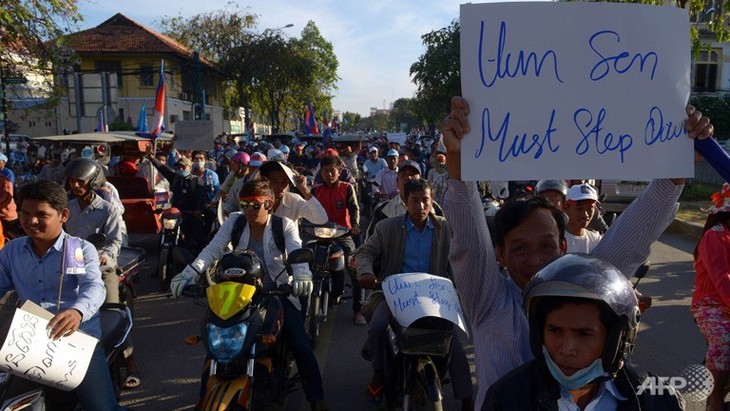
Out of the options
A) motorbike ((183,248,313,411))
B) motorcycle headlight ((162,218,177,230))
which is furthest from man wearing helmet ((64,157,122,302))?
motorcycle headlight ((162,218,177,230))

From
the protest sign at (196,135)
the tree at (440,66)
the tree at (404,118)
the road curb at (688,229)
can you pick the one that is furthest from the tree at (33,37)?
the tree at (404,118)

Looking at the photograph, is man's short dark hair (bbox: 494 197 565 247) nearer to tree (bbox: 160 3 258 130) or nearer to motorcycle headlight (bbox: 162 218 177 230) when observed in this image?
motorcycle headlight (bbox: 162 218 177 230)

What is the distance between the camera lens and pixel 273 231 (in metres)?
4.44

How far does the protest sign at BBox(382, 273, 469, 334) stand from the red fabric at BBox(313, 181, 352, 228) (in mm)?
3591

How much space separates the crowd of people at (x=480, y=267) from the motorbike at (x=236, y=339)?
0.29m

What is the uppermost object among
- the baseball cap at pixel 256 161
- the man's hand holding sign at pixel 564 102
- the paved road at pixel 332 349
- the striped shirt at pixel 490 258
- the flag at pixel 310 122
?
the flag at pixel 310 122

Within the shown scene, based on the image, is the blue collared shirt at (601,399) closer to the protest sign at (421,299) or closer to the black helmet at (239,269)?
the protest sign at (421,299)

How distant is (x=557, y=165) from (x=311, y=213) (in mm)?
4137

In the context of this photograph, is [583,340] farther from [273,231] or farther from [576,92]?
[273,231]

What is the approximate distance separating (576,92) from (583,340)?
33.8 inches

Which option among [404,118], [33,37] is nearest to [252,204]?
[33,37]

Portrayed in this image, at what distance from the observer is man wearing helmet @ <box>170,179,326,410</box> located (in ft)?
13.4

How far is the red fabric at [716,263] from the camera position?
11.7 ft

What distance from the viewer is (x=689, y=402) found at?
1686mm
